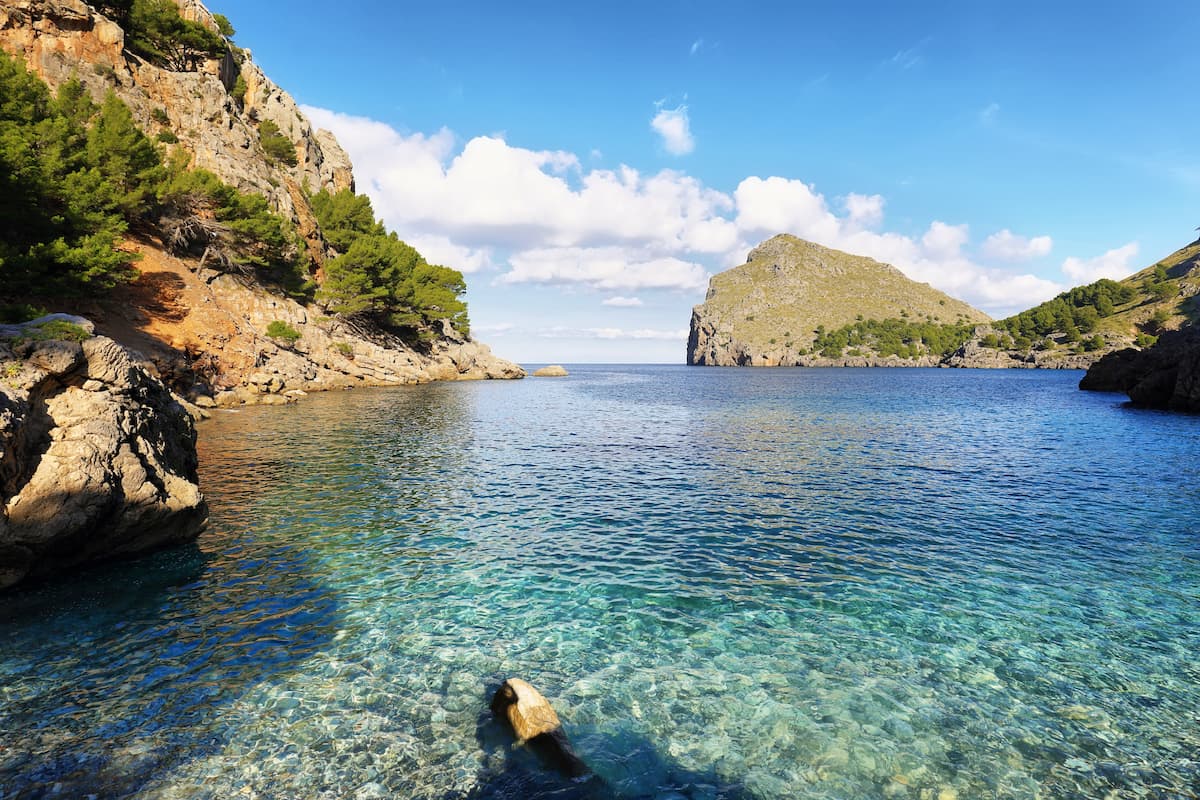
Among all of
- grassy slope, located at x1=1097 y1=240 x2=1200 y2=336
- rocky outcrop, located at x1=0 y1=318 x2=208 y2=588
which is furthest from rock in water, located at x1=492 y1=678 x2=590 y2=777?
grassy slope, located at x1=1097 y1=240 x2=1200 y2=336

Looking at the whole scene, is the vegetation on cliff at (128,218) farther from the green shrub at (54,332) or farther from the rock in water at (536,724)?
the rock in water at (536,724)

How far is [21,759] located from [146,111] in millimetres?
98336

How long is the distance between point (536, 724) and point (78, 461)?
565 inches

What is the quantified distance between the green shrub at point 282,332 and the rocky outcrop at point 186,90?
78.0ft

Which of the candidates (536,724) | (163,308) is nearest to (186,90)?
(163,308)

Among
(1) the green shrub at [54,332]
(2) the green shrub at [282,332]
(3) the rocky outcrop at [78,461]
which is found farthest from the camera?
(2) the green shrub at [282,332]

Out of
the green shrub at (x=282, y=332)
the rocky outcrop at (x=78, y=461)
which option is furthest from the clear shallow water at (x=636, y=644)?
the green shrub at (x=282, y=332)

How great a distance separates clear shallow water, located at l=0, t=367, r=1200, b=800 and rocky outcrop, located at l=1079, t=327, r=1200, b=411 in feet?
152

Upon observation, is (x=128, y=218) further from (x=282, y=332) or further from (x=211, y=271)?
(x=282, y=332)

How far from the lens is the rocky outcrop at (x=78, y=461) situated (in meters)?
13.4

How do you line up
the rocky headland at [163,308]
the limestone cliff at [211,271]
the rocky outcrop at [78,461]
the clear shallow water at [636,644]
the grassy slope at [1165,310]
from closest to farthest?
the clear shallow water at [636,644] → the rocky outcrop at [78,461] → the rocky headland at [163,308] → the limestone cliff at [211,271] → the grassy slope at [1165,310]

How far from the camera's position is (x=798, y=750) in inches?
356

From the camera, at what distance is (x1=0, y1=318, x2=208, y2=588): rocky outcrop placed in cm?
1339

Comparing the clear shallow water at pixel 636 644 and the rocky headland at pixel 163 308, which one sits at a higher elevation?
the rocky headland at pixel 163 308
